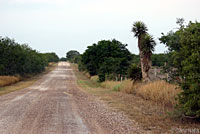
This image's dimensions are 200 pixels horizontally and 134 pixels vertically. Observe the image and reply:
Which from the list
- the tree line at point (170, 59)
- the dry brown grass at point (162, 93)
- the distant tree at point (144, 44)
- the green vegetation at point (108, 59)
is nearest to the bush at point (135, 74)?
the tree line at point (170, 59)

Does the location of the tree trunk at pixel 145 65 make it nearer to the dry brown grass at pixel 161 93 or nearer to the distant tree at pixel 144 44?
the distant tree at pixel 144 44

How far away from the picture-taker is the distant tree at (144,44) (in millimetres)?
17516

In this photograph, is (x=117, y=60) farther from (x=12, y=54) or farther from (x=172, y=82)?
(x=172, y=82)

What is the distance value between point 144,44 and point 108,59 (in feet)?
56.6

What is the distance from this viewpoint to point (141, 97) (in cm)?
1630

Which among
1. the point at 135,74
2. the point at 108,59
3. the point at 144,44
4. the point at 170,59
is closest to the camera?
the point at 170,59

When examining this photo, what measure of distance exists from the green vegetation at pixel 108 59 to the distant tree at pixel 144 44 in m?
11.2

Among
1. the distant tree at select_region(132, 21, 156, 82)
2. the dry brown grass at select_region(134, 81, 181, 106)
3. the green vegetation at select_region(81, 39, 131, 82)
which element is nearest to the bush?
the distant tree at select_region(132, 21, 156, 82)

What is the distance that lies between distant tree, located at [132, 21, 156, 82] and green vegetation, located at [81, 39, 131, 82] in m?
11.2

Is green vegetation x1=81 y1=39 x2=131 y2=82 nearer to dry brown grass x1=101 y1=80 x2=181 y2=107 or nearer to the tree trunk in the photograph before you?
the tree trunk

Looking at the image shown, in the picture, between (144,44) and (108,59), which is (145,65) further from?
(108,59)

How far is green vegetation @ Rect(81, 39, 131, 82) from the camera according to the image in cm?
3149

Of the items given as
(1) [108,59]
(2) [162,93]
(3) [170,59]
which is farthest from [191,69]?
(1) [108,59]

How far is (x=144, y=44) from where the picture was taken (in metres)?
17.6
